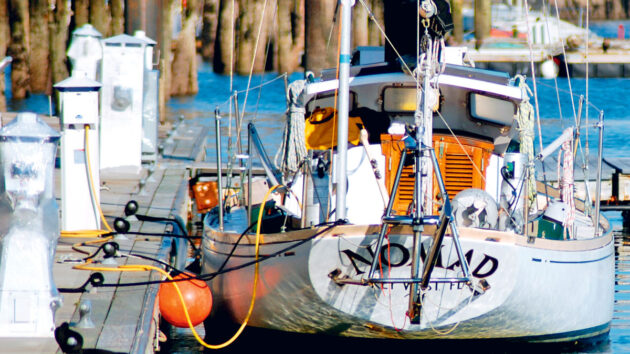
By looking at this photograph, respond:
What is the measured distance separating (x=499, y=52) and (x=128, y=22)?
101 feet

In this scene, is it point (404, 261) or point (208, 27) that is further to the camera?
point (208, 27)

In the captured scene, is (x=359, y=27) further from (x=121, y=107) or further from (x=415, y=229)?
(x=415, y=229)

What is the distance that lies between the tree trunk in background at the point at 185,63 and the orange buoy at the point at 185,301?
28011 mm

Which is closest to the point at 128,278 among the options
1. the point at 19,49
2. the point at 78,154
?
the point at 78,154

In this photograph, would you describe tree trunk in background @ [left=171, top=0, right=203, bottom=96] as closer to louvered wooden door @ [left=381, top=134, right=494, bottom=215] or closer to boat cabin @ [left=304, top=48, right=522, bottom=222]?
boat cabin @ [left=304, top=48, right=522, bottom=222]

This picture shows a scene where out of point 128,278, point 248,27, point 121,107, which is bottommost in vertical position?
point 128,278

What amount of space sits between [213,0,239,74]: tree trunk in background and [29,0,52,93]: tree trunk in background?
7.11 m

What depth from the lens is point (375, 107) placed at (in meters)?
11.0

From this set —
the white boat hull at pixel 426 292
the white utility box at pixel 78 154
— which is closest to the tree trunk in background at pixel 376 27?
the white utility box at pixel 78 154

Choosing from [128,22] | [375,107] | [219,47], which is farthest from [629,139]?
[219,47]

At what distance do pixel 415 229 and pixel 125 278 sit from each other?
8.18ft

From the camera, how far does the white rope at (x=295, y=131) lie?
1038 centimetres

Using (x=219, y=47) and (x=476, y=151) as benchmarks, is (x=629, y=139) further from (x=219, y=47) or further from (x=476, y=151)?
(x=219, y=47)

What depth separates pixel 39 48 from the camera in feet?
113
